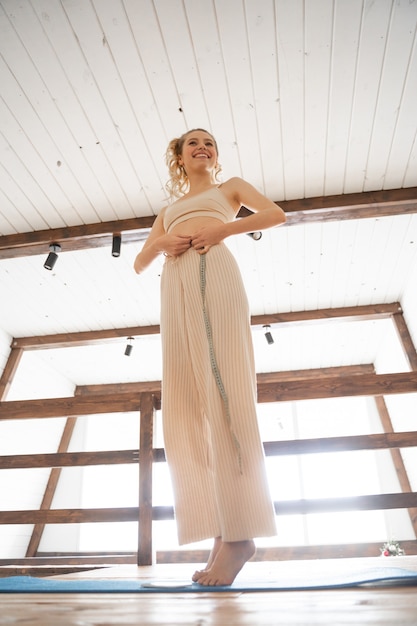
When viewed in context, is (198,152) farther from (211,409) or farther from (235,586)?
(235,586)

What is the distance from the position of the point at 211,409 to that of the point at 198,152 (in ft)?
3.33

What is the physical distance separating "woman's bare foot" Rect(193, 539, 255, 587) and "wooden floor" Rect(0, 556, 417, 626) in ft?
0.38

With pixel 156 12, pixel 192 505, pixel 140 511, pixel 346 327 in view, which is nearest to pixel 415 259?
pixel 346 327

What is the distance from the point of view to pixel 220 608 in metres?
0.66

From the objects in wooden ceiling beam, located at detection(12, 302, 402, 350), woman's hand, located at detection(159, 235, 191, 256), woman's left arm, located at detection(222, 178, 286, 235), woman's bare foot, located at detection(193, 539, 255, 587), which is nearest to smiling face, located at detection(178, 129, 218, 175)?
woman's left arm, located at detection(222, 178, 286, 235)

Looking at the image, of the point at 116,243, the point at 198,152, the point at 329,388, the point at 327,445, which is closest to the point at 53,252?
the point at 116,243

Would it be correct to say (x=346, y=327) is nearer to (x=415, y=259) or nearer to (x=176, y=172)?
(x=415, y=259)

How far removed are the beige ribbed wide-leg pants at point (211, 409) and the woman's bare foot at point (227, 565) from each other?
0.03 m

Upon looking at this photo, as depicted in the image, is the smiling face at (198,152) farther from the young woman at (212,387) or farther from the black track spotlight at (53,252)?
the black track spotlight at (53,252)

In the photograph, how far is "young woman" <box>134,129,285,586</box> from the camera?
1013mm

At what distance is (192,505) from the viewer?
3.76 ft

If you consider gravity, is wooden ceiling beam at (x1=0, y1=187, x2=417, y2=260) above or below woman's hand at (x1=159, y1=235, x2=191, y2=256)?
above

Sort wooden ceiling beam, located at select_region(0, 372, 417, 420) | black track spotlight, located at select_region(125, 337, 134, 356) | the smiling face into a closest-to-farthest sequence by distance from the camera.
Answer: the smiling face, wooden ceiling beam, located at select_region(0, 372, 417, 420), black track spotlight, located at select_region(125, 337, 134, 356)

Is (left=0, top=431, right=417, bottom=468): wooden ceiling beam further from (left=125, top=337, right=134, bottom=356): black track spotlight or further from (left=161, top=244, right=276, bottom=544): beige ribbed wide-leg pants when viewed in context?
(left=125, top=337, right=134, bottom=356): black track spotlight
